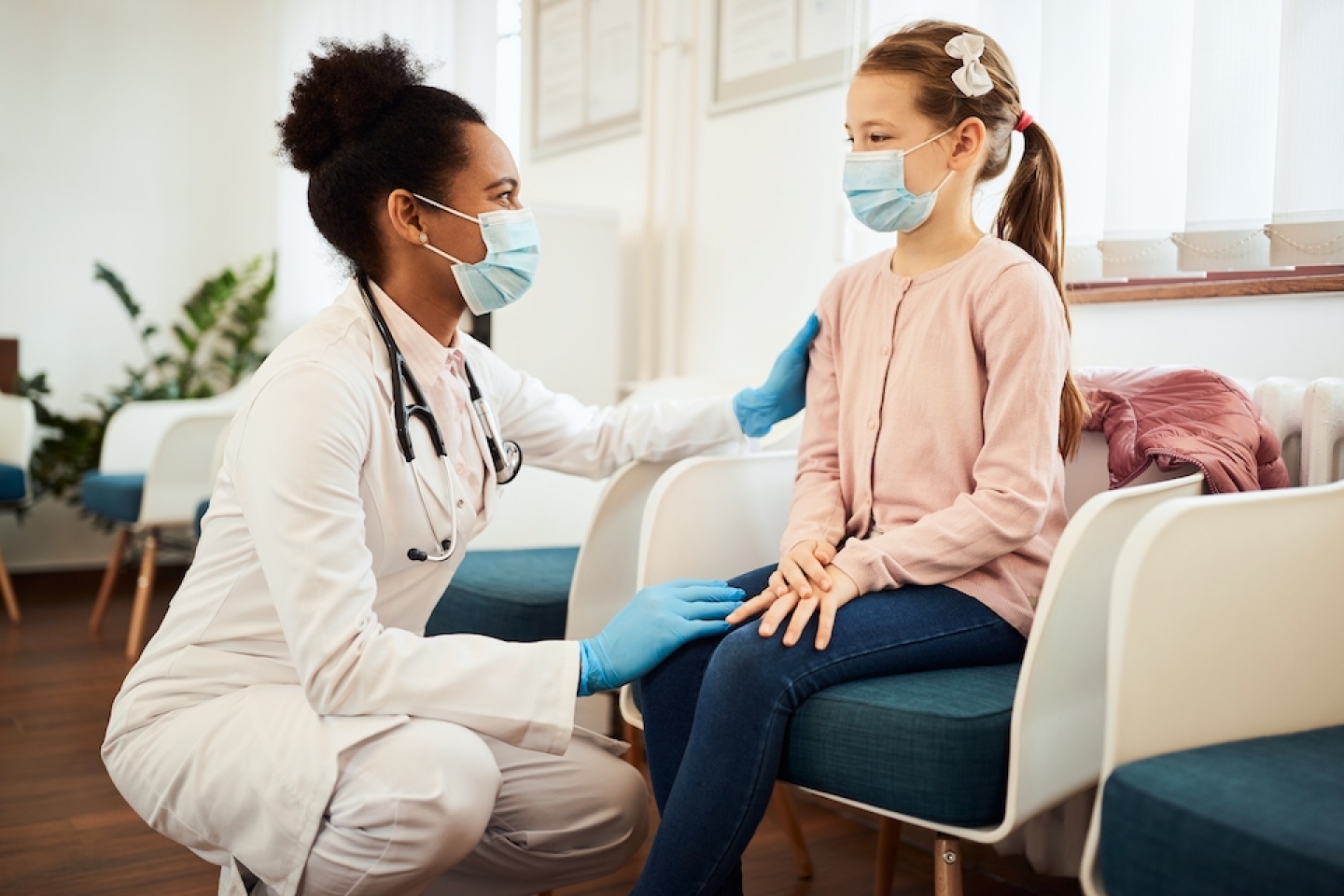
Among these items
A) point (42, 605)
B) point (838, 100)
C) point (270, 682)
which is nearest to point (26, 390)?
point (42, 605)

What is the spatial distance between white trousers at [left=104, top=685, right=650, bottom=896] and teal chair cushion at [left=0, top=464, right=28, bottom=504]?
2.69 meters

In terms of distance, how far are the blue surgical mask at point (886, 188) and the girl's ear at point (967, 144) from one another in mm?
13

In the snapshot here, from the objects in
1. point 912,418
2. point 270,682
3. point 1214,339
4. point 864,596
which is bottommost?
point 270,682

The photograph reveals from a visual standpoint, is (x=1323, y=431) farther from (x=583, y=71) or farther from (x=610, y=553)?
(x=583, y=71)

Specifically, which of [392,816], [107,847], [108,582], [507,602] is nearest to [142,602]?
[108,582]

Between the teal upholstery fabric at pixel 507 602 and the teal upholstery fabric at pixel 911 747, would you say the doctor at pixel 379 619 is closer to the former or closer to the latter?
the teal upholstery fabric at pixel 911 747

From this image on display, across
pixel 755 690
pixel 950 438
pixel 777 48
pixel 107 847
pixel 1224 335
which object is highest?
pixel 777 48

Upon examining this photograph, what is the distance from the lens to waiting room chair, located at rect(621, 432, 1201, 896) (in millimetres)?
1024

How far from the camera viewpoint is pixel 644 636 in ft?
3.91

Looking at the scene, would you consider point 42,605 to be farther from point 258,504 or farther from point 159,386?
point 258,504

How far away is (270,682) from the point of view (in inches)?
48.5

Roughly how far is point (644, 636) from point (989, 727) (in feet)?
1.18

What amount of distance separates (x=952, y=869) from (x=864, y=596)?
0.27 meters

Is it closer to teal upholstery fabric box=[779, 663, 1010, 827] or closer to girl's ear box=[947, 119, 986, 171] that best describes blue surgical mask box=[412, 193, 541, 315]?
girl's ear box=[947, 119, 986, 171]
